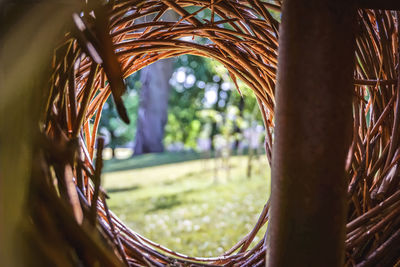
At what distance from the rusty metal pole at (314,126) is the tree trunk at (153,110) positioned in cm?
627

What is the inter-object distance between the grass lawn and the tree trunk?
2.57 meters

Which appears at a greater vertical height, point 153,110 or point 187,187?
point 153,110

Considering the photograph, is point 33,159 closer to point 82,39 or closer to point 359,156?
point 82,39

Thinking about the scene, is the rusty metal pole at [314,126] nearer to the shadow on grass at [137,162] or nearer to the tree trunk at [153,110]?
the shadow on grass at [137,162]

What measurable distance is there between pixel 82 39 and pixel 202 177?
3676mm

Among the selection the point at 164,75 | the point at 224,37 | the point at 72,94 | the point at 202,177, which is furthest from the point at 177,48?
the point at 164,75

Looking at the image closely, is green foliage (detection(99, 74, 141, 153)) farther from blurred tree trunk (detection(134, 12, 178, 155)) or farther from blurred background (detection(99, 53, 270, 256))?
blurred tree trunk (detection(134, 12, 178, 155))

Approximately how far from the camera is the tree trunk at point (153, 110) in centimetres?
659

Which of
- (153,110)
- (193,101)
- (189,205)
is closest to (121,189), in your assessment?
(189,205)

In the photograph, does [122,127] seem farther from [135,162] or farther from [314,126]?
[314,126]

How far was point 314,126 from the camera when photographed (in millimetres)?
340

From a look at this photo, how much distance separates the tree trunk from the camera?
6594 millimetres

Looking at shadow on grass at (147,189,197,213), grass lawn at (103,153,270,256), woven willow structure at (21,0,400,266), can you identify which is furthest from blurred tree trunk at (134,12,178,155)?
woven willow structure at (21,0,400,266)

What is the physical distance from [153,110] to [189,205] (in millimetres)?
4470
